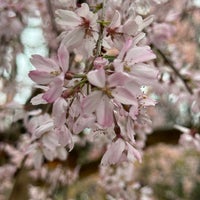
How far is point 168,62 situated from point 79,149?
5.49ft

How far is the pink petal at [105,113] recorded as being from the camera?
626 mm

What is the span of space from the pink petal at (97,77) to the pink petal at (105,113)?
0.09ft

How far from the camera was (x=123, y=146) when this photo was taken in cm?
75

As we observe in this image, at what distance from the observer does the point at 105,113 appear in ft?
2.08

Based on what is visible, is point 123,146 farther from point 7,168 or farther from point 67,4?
point 7,168

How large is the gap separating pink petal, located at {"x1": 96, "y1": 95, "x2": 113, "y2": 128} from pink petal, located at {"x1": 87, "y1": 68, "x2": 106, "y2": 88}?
0.09 ft

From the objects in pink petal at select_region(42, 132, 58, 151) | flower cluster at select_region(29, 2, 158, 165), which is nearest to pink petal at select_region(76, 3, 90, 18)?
flower cluster at select_region(29, 2, 158, 165)

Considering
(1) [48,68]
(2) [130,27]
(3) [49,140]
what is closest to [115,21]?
(2) [130,27]

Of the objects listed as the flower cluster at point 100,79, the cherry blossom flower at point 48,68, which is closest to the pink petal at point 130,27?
the flower cluster at point 100,79

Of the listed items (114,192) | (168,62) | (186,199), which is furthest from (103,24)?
(186,199)

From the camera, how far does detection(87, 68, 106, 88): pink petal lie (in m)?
0.61

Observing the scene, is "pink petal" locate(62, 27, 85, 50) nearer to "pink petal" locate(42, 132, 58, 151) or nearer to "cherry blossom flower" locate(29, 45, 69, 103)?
"cherry blossom flower" locate(29, 45, 69, 103)

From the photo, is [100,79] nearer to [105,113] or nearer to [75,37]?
[105,113]

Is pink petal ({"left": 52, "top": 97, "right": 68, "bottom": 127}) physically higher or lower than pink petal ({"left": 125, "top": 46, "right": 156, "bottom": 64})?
lower
